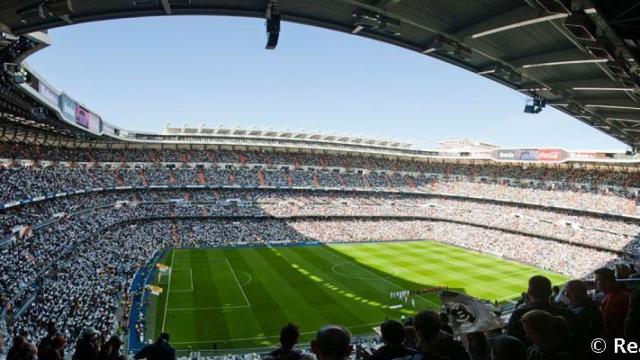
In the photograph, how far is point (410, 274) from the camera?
37.3m

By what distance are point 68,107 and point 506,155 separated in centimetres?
5328

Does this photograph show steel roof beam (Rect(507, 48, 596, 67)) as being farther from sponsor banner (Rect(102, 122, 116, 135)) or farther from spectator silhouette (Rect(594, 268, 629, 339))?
sponsor banner (Rect(102, 122, 116, 135))

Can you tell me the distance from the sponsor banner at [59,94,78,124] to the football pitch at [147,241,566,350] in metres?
13.0

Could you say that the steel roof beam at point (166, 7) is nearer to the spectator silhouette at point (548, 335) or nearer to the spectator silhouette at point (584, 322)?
the spectator silhouette at point (548, 335)

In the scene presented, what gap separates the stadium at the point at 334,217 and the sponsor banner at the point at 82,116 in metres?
0.30

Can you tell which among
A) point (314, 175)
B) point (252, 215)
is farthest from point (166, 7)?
point (314, 175)

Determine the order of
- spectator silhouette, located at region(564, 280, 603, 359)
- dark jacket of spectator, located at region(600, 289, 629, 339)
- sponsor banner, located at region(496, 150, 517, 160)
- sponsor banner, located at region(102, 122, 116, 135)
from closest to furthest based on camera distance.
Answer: spectator silhouette, located at region(564, 280, 603, 359), dark jacket of spectator, located at region(600, 289, 629, 339), sponsor banner, located at region(102, 122, 116, 135), sponsor banner, located at region(496, 150, 517, 160)

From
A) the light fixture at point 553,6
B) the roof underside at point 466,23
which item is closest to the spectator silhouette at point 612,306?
the roof underside at point 466,23

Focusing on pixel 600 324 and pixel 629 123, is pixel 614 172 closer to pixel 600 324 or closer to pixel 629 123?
pixel 629 123

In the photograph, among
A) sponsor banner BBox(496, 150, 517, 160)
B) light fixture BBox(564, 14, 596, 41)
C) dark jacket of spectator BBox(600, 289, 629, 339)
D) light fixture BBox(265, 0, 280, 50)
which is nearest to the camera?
dark jacket of spectator BBox(600, 289, 629, 339)

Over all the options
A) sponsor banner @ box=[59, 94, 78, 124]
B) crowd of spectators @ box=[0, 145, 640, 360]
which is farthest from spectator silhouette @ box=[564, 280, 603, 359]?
sponsor banner @ box=[59, 94, 78, 124]

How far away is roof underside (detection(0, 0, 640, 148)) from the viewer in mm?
8023

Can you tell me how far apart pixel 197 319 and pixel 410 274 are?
19.9 meters

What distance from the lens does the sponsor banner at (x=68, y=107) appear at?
83.3 ft
